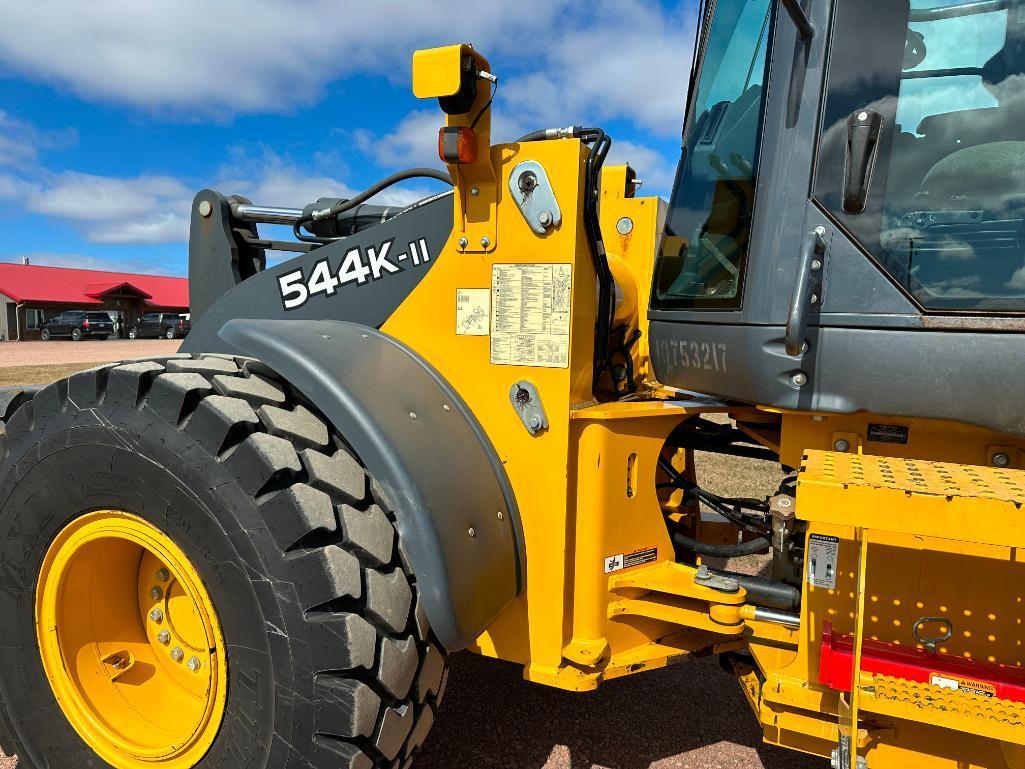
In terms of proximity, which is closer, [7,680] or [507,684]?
[7,680]

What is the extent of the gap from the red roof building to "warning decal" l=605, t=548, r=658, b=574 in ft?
117

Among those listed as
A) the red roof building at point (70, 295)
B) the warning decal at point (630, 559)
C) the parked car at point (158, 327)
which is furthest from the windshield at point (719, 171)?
the parked car at point (158, 327)

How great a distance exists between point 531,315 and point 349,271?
0.74 metres

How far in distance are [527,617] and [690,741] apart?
1098 millimetres

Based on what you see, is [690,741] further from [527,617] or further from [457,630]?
[457,630]

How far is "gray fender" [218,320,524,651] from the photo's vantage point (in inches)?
73.5

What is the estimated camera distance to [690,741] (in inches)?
108

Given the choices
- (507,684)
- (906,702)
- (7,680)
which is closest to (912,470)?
(906,702)

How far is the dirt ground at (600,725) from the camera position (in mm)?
2602

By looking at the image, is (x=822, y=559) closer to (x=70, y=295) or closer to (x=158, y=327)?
(x=158, y=327)

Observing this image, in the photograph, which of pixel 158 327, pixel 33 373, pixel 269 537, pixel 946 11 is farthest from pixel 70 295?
pixel 946 11

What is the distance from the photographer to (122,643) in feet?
7.72

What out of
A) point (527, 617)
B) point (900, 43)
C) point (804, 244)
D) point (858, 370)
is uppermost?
point (900, 43)

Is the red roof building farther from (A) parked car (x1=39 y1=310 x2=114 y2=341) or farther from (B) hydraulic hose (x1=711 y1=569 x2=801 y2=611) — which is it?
(B) hydraulic hose (x1=711 y1=569 x2=801 y2=611)
